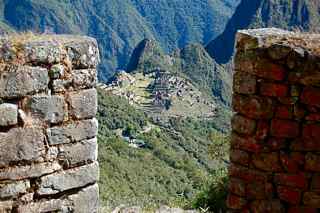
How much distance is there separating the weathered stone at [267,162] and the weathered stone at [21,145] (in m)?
1.82

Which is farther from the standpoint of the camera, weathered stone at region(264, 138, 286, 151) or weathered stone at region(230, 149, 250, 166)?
weathered stone at region(230, 149, 250, 166)

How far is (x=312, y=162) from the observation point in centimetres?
493

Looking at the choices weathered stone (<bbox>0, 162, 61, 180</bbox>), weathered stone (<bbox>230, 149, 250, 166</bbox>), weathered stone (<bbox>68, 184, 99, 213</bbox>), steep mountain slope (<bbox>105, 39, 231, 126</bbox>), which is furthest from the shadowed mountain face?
weathered stone (<bbox>0, 162, 61, 180</bbox>)

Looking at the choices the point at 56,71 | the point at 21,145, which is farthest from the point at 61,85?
the point at 21,145

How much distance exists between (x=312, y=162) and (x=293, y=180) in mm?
212

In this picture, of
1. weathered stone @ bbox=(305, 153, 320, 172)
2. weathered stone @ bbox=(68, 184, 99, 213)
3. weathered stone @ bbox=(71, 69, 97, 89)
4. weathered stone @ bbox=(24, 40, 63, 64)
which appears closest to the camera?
weathered stone @ bbox=(24, 40, 63, 64)

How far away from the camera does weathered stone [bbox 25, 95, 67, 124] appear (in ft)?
13.7

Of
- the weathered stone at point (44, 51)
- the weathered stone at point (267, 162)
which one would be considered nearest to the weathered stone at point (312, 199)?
the weathered stone at point (267, 162)

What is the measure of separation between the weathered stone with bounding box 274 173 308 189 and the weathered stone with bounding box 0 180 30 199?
2021 mm

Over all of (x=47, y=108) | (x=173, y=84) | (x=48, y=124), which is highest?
(x=47, y=108)

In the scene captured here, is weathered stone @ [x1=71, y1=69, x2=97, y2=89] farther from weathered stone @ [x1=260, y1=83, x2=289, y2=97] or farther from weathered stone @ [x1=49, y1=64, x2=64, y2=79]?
weathered stone @ [x1=260, y1=83, x2=289, y2=97]

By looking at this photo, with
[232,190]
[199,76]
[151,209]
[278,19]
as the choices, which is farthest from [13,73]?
[278,19]

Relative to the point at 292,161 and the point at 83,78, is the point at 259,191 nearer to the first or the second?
the point at 292,161

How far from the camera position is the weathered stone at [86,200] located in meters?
4.50
